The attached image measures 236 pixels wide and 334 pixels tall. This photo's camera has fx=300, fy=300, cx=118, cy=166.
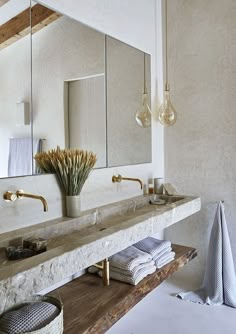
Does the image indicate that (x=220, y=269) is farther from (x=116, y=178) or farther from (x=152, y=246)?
(x=116, y=178)

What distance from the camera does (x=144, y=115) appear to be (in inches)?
97.1

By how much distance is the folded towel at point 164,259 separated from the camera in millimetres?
1924

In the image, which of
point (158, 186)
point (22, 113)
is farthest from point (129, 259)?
point (22, 113)

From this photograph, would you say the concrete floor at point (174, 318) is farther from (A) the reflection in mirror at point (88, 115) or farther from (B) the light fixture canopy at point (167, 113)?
(B) the light fixture canopy at point (167, 113)

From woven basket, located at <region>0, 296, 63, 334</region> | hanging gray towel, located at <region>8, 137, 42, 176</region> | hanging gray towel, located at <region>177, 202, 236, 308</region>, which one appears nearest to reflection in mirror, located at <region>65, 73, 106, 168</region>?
hanging gray towel, located at <region>8, 137, 42, 176</region>

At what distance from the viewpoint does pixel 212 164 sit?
8.54 feet

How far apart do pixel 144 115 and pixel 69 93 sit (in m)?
0.85

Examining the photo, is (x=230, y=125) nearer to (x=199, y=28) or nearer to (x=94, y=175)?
(x=199, y=28)

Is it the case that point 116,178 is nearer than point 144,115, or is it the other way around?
point 116,178

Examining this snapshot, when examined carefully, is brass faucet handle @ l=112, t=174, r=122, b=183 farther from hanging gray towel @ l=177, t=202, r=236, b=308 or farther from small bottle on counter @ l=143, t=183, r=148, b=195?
hanging gray towel @ l=177, t=202, r=236, b=308

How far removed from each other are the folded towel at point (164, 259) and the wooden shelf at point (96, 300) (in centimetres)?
3

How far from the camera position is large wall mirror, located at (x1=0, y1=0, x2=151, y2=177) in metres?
1.49

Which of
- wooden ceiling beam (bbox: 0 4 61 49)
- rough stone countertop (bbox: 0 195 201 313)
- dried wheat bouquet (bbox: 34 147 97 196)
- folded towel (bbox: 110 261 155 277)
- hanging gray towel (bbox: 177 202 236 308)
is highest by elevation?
wooden ceiling beam (bbox: 0 4 61 49)

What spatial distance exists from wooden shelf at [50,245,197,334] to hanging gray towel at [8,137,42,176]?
0.69 meters
